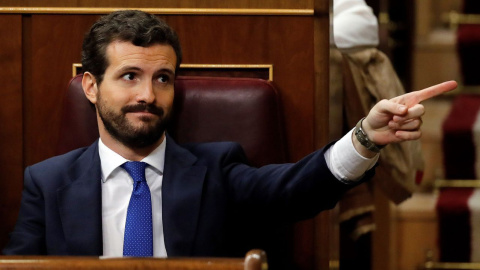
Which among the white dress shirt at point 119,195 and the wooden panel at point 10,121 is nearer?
the white dress shirt at point 119,195

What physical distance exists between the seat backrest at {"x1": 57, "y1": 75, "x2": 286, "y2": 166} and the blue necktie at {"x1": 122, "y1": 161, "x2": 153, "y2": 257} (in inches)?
4.9

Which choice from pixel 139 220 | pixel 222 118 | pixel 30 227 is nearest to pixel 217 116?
pixel 222 118

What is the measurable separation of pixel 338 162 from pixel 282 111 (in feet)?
0.96

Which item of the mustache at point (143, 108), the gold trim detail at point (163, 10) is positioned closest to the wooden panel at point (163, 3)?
the gold trim detail at point (163, 10)

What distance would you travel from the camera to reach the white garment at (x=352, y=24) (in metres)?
1.88

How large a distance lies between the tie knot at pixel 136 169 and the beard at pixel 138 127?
3 centimetres

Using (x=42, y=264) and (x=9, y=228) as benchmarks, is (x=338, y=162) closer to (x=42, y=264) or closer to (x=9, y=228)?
(x=42, y=264)

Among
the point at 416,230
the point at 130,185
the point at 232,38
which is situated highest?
the point at 232,38

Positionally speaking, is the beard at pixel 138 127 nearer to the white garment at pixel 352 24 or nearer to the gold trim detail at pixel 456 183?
the white garment at pixel 352 24

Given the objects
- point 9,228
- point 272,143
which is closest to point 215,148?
point 272,143

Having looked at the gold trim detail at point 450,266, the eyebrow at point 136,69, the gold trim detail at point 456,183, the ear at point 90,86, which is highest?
the eyebrow at point 136,69

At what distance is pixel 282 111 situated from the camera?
157 centimetres

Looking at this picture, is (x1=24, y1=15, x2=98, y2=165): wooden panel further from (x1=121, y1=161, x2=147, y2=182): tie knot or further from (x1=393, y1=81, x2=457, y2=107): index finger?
(x1=393, y1=81, x2=457, y2=107): index finger

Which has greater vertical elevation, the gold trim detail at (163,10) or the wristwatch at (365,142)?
the gold trim detail at (163,10)
